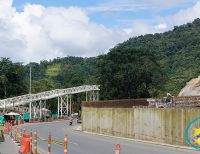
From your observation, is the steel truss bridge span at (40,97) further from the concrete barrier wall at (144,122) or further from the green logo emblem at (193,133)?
the green logo emblem at (193,133)

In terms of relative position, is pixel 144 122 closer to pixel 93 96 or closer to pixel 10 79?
pixel 93 96

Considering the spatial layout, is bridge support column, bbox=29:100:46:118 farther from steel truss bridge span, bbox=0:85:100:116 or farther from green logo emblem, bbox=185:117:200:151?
green logo emblem, bbox=185:117:200:151

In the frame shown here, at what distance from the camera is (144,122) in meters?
36.7

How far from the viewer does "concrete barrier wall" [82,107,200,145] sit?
29.5 metres

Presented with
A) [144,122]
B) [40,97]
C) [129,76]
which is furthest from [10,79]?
[144,122]

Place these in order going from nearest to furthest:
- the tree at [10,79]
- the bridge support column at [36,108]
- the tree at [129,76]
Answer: the tree at [129,76] → the bridge support column at [36,108] → the tree at [10,79]

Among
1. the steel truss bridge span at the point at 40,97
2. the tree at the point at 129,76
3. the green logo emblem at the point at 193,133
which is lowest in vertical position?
the green logo emblem at the point at 193,133

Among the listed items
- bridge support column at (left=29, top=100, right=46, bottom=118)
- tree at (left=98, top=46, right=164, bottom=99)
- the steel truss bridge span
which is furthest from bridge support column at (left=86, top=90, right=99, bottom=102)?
bridge support column at (left=29, top=100, right=46, bottom=118)

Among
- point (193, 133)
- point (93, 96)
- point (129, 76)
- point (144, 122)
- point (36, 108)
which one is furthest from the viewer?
point (93, 96)

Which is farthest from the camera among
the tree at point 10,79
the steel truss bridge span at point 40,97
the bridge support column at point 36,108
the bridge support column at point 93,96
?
the tree at point 10,79

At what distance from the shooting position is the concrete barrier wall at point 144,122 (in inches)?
1162

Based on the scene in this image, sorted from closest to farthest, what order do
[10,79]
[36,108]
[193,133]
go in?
1. [193,133]
2. [36,108]
3. [10,79]

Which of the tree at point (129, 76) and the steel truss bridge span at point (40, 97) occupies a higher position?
the tree at point (129, 76)

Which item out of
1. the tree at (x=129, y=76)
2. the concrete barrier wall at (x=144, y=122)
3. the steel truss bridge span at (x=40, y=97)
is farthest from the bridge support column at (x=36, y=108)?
the concrete barrier wall at (x=144, y=122)
